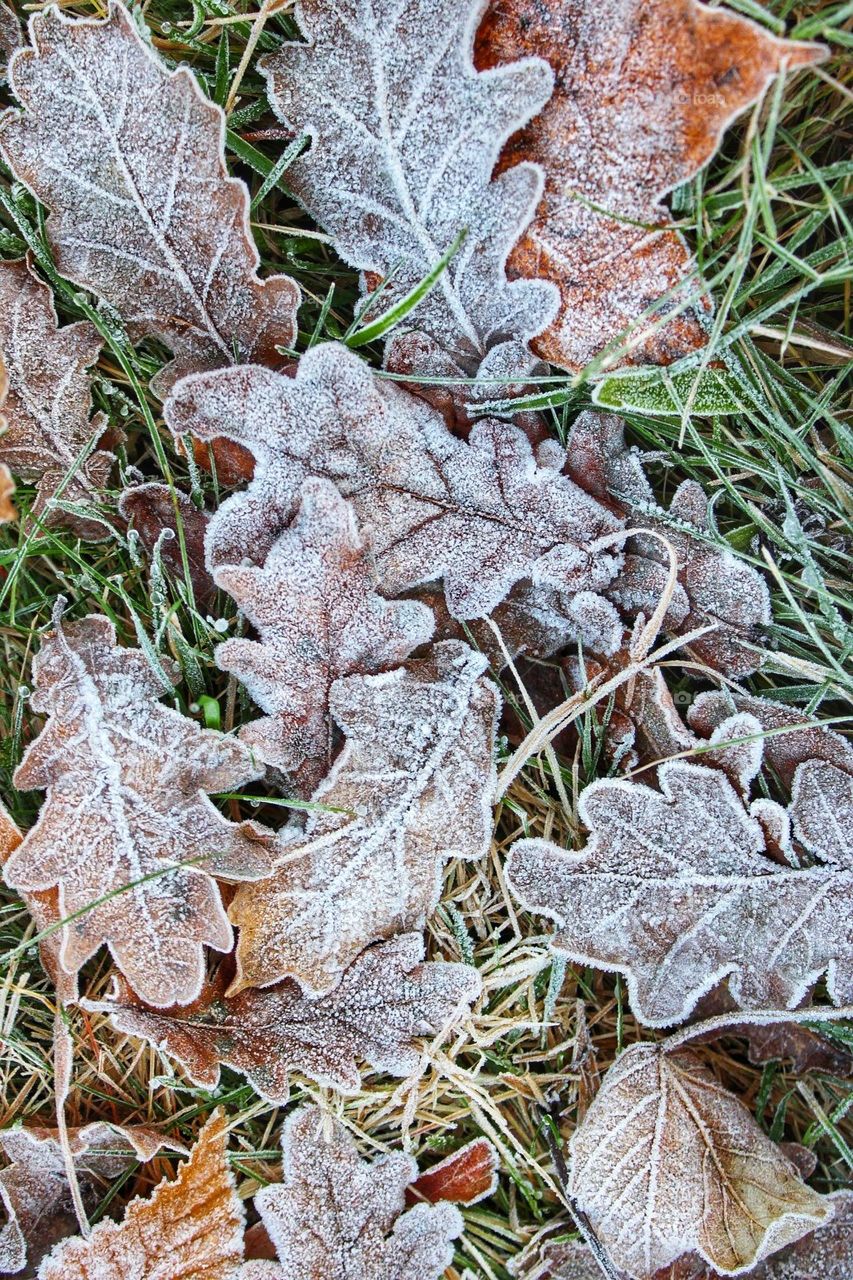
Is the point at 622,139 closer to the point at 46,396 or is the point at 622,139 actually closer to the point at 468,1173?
the point at 46,396

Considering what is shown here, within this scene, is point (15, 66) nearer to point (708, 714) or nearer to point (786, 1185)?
point (708, 714)

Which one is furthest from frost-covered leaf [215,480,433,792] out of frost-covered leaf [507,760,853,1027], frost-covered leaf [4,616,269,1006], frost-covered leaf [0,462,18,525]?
frost-covered leaf [507,760,853,1027]

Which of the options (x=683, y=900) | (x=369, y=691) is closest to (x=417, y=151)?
(x=369, y=691)

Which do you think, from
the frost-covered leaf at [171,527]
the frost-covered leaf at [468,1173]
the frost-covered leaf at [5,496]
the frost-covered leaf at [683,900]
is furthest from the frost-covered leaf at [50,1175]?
the frost-covered leaf at [5,496]

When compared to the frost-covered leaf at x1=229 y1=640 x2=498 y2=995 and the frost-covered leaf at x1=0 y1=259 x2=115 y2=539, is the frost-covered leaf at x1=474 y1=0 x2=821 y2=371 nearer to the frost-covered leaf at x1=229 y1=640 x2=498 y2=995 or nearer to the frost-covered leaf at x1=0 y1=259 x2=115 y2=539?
the frost-covered leaf at x1=229 y1=640 x2=498 y2=995

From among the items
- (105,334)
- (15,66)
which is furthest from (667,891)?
(15,66)

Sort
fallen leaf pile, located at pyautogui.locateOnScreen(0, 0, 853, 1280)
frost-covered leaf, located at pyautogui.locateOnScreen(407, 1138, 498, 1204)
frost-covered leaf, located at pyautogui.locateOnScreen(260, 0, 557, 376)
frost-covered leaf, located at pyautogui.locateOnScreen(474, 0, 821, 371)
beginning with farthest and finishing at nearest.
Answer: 1. frost-covered leaf, located at pyautogui.locateOnScreen(407, 1138, 498, 1204)
2. fallen leaf pile, located at pyautogui.locateOnScreen(0, 0, 853, 1280)
3. frost-covered leaf, located at pyautogui.locateOnScreen(260, 0, 557, 376)
4. frost-covered leaf, located at pyautogui.locateOnScreen(474, 0, 821, 371)
